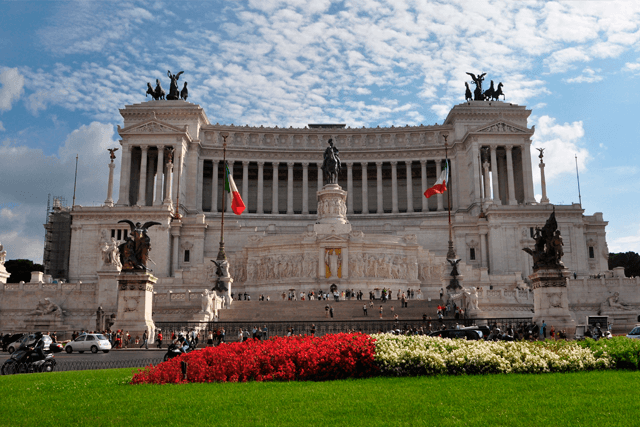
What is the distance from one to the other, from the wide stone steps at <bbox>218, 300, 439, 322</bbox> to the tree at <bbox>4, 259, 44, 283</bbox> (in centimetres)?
6222

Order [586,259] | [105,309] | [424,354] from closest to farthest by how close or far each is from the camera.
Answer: [424,354], [105,309], [586,259]

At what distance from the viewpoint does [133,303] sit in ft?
99.5

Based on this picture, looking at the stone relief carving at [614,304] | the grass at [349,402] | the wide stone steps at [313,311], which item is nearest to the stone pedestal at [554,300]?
the wide stone steps at [313,311]

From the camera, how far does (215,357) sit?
1673 cm

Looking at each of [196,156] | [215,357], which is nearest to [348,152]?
[196,156]

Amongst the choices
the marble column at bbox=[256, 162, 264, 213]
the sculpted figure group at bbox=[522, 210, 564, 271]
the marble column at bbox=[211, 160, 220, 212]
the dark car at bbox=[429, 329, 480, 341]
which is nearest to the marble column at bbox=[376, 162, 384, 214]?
the marble column at bbox=[256, 162, 264, 213]

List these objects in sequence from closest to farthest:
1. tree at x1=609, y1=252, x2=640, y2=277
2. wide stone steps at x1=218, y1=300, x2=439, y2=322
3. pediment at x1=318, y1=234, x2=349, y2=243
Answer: wide stone steps at x1=218, y1=300, x2=439, y2=322
pediment at x1=318, y1=234, x2=349, y2=243
tree at x1=609, y1=252, x2=640, y2=277

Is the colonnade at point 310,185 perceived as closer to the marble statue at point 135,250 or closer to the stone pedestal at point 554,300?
the stone pedestal at point 554,300

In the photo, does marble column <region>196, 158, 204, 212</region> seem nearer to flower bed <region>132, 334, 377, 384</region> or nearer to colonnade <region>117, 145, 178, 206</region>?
colonnade <region>117, 145, 178, 206</region>

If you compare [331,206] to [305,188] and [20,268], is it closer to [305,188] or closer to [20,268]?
[305,188]

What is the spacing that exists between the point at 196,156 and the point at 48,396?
78658mm

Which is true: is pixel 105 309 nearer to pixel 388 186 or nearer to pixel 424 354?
pixel 424 354

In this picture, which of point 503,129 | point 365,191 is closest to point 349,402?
point 503,129

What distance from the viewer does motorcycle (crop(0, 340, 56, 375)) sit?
2052cm
